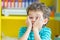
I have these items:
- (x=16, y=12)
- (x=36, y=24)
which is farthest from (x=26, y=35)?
(x=16, y=12)

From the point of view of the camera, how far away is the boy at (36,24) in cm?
122

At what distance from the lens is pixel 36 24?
1.22m

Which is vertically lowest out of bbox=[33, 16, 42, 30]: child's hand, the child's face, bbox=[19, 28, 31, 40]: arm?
bbox=[19, 28, 31, 40]: arm

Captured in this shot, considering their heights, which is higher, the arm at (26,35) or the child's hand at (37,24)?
the child's hand at (37,24)

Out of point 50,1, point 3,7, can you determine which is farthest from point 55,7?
point 3,7

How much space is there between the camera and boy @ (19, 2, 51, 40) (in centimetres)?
122

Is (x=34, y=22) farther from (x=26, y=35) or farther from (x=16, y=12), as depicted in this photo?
(x=16, y=12)

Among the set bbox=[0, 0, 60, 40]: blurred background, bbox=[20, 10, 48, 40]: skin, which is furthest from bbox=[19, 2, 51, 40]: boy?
bbox=[0, 0, 60, 40]: blurred background

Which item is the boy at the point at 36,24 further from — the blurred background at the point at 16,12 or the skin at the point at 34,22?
the blurred background at the point at 16,12

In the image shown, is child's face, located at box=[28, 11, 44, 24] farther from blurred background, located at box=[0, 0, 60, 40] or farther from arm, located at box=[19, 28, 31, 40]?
blurred background, located at box=[0, 0, 60, 40]

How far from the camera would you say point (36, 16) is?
122 cm

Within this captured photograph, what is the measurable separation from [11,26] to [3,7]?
299 millimetres

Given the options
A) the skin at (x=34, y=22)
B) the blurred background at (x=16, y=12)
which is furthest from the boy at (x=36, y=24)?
the blurred background at (x=16, y=12)

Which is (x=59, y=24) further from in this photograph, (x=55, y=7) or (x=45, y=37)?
(x=45, y=37)
